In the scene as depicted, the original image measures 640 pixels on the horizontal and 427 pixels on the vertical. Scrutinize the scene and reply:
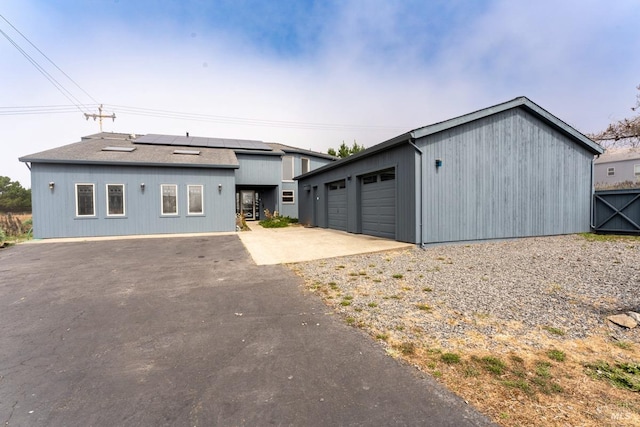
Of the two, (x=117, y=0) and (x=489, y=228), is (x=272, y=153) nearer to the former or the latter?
(x=117, y=0)

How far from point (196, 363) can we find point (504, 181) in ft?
34.6

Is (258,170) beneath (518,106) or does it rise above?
beneath

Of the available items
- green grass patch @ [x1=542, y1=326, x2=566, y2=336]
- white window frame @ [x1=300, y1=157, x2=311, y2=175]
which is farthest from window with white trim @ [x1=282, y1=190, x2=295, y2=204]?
green grass patch @ [x1=542, y1=326, x2=566, y2=336]

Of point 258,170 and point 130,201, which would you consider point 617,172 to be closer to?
point 258,170

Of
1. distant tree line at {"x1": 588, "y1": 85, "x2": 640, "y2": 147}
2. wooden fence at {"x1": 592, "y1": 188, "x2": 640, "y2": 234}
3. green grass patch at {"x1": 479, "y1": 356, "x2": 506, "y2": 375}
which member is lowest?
green grass patch at {"x1": 479, "y1": 356, "x2": 506, "y2": 375}

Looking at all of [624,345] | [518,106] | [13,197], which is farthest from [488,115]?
[13,197]

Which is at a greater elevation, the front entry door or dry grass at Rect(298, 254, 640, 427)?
the front entry door

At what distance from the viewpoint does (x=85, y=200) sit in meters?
12.7

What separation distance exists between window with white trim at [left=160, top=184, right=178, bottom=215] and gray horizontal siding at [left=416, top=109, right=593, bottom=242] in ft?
37.5

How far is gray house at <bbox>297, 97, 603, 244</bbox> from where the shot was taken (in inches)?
338

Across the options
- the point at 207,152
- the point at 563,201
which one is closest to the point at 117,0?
the point at 207,152

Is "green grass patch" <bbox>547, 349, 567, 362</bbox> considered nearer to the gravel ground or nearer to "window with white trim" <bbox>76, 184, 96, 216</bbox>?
the gravel ground

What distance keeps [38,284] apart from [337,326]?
6.05 m

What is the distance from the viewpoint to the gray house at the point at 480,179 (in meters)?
8.59
